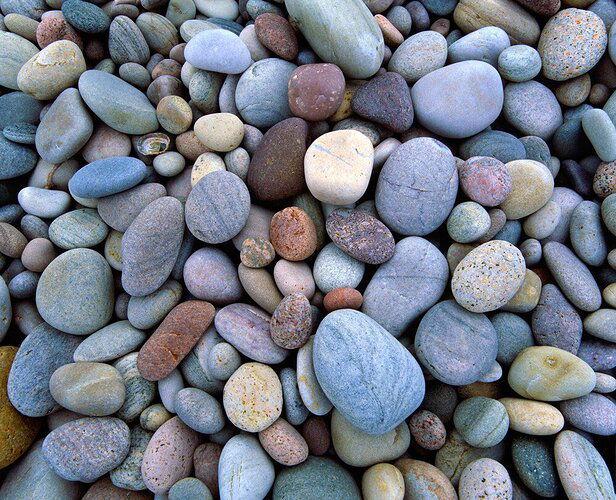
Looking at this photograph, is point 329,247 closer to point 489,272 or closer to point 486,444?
point 489,272

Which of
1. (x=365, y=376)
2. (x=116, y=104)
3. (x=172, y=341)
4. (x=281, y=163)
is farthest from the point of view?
(x=116, y=104)

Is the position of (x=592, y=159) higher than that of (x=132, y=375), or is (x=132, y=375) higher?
(x=592, y=159)

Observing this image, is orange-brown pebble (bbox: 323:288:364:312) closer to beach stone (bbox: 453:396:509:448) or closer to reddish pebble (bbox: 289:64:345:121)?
beach stone (bbox: 453:396:509:448)

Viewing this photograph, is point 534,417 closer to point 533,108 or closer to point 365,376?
point 365,376

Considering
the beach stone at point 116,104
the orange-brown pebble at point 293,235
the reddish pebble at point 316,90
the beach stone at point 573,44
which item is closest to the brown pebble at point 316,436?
the orange-brown pebble at point 293,235

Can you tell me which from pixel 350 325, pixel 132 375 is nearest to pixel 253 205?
pixel 350 325

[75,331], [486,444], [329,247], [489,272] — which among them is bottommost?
[75,331]

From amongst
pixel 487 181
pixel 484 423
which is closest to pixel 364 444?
pixel 484 423
